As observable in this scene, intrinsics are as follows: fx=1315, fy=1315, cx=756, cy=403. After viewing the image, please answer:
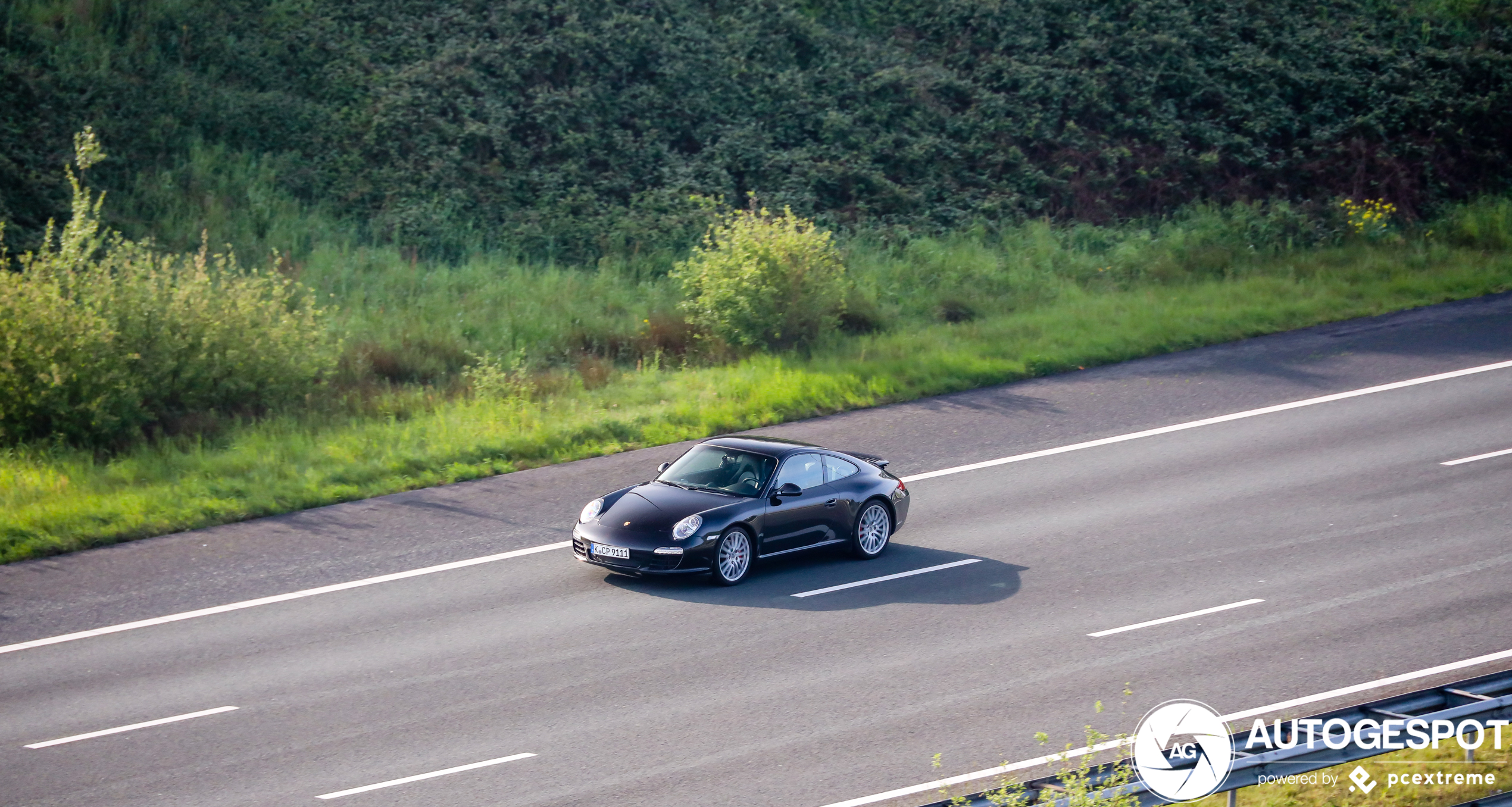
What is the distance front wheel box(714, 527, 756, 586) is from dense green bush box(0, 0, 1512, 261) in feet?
42.4

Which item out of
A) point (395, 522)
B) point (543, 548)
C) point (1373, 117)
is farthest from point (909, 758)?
point (1373, 117)

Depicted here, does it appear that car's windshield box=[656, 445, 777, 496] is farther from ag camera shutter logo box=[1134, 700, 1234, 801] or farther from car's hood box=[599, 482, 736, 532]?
ag camera shutter logo box=[1134, 700, 1234, 801]

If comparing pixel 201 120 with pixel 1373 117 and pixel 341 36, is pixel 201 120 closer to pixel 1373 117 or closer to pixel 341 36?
pixel 341 36

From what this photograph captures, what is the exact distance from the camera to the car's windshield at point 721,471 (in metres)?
13.6


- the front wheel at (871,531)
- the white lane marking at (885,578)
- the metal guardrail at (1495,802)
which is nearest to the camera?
the metal guardrail at (1495,802)

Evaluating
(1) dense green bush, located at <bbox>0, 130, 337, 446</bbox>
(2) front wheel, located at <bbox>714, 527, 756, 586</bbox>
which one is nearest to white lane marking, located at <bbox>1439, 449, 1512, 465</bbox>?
(2) front wheel, located at <bbox>714, 527, 756, 586</bbox>

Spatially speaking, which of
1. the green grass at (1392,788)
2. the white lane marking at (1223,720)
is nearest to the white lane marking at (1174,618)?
the white lane marking at (1223,720)

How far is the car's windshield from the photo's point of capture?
44.7ft

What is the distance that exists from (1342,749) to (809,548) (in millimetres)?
6804

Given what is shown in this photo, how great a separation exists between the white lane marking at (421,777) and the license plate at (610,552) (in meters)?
3.62

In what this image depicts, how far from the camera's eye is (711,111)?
95.9 feet

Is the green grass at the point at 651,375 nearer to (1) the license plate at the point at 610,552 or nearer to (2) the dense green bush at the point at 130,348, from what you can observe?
(2) the dense green bush at the point at 130,348

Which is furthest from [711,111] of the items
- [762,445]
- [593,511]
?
[593,511]

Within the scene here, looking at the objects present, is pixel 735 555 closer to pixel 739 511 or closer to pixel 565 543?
pixel 739 511
